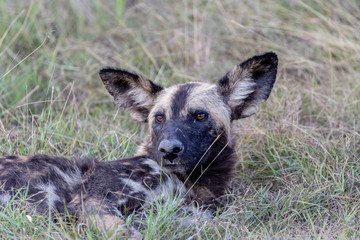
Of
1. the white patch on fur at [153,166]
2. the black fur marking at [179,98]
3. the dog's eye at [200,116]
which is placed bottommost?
the white patch on fur at [153,166]

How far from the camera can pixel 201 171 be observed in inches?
146

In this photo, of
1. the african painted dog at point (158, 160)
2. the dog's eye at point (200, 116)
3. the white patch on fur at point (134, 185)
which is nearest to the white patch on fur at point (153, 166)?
the african painted dog at point (158, 160)

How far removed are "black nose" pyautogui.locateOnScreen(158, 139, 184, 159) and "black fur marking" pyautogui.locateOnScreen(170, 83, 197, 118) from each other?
Answer: 32cm

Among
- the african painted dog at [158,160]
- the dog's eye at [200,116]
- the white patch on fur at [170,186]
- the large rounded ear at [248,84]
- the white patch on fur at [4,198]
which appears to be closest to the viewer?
the white patch on fur at [4,198]

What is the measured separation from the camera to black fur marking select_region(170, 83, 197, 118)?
12.3 ft

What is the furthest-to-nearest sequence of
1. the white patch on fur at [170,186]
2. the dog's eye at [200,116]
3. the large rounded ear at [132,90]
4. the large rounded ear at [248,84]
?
the large rounded ear at [132,90]
the large rounded ear at [248,84]
the dog's eye at [200,116]
the white patch on fur at [170,186]

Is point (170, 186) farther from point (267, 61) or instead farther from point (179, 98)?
point (267, 61)

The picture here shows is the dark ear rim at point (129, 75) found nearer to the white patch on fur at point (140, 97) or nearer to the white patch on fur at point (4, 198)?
the white patch on fur at point (140, 97)

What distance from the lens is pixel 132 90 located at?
13.5 ft

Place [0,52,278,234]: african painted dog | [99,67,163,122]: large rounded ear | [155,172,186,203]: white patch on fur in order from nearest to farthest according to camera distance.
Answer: [0,52,278,234]: african painted dog < [155,172,186,203]: white patch on fur < [99,67,163,122]: large rounded ear

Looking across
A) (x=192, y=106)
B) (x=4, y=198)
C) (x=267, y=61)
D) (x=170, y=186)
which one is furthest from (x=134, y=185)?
(x=267, y=61)

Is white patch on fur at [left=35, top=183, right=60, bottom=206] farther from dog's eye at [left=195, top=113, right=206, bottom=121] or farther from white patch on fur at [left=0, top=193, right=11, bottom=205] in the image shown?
dog's eye at [left=195, top=113, right=206, bottom=121]

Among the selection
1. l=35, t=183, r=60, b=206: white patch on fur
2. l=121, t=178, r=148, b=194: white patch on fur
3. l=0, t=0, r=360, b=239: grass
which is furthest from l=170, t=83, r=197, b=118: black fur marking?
l=35, t=183, r=60, b=206: white patch on fur

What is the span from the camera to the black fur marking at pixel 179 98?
3764 mm
